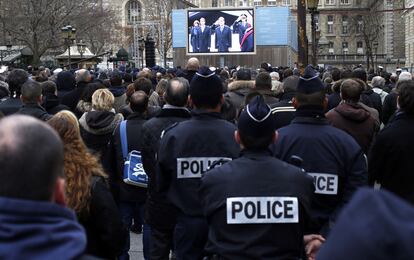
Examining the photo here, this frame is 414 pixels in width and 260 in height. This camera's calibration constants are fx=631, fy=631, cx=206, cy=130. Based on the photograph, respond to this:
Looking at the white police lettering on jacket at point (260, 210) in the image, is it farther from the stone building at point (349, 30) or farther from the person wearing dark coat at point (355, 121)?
the stone building at point (349, 30)

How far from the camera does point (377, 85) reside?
12.6 metres

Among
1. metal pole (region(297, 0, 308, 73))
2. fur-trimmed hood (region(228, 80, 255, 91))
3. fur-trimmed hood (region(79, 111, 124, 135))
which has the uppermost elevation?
metal pole (region(297, 0, 308, 73))

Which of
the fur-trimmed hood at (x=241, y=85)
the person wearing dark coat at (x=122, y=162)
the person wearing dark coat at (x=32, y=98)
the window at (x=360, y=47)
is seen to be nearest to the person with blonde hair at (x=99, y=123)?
the person wearing dark coat at (x=122, y=162)

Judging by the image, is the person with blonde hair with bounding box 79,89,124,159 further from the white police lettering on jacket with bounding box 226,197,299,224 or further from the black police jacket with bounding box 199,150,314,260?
the white police lettering on jacket with bounding box 226,197,299,224

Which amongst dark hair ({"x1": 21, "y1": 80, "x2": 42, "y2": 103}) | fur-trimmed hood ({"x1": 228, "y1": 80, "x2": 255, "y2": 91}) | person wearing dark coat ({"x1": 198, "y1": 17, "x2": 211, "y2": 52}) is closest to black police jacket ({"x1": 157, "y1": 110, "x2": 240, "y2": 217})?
dark hair ({"x1": 21, "y1": 80, "x2": 42, "y2": 103})

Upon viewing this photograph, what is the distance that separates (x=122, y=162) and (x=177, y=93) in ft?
4.96

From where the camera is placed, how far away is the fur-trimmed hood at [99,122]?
7305 mm

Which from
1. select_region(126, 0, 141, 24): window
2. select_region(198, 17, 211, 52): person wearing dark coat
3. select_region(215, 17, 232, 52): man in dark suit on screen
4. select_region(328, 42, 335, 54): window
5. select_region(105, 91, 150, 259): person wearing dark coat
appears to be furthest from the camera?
select_region(328, 42, 335, 54): window

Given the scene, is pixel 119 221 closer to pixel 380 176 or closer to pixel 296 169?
pixel 296 169

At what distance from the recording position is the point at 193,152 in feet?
16.0

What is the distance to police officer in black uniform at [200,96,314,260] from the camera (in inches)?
144

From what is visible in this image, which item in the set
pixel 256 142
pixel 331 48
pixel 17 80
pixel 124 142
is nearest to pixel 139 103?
pixel 124 142

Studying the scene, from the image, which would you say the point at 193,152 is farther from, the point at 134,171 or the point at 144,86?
the point at 144,86

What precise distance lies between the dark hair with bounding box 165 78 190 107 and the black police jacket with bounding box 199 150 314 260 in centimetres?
205
